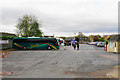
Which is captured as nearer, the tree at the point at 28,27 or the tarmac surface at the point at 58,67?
the tarmac surface at the point at 58,67

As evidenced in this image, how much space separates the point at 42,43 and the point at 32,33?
87.9 feet

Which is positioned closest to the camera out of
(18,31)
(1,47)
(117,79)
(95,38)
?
(117,79)

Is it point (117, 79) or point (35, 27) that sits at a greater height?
point (35, 27)

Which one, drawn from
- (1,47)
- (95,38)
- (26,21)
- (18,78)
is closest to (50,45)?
(1,47)

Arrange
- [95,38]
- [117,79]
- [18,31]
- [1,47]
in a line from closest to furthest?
1. [117,79]
2. [1,47]
3. [18,31]
4. [95,38]

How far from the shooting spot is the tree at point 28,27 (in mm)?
57781

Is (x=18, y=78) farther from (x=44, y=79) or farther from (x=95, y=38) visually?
(x=95, y=38)

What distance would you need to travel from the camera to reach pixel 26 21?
58.4m

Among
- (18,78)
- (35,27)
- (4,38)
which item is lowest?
(18,78)

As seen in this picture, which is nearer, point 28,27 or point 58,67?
point 58,67

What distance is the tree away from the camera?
57.8m

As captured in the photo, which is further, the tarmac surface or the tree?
the tree

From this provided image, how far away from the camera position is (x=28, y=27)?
5828 cm

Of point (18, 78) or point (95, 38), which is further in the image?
point (95, 38)
